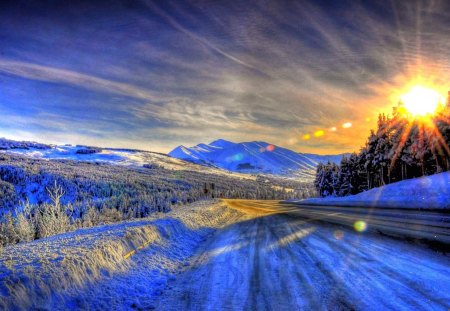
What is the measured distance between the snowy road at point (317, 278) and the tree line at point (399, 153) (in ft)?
98.2

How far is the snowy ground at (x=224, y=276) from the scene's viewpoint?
4.36 m

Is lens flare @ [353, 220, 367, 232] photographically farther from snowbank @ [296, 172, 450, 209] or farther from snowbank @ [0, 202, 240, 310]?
snowbank @ [296, 172, 450, 209]

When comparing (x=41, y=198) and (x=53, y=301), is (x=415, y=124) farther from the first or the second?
(x=41, y=198)

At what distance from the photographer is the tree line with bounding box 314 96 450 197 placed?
3194 centimetres

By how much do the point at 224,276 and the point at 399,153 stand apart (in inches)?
1662

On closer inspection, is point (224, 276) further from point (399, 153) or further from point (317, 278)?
point (399, 153)

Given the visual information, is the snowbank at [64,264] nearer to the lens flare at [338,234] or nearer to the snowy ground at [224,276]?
the snowy ground at [224,276]

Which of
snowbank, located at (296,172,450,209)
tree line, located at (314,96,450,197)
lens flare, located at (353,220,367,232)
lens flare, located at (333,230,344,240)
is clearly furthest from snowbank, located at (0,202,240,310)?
tree line, located at (314,96,450,197)

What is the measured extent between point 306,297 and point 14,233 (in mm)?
10626

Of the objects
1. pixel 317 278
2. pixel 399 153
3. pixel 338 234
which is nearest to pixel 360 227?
pixel 338 234

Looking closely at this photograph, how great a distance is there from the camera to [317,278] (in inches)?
217

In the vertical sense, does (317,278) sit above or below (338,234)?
below

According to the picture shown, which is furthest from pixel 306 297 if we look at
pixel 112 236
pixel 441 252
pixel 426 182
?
pixel 426 182

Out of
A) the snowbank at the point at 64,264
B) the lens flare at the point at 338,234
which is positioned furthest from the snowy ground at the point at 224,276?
the lens flare at the point at 338,234
